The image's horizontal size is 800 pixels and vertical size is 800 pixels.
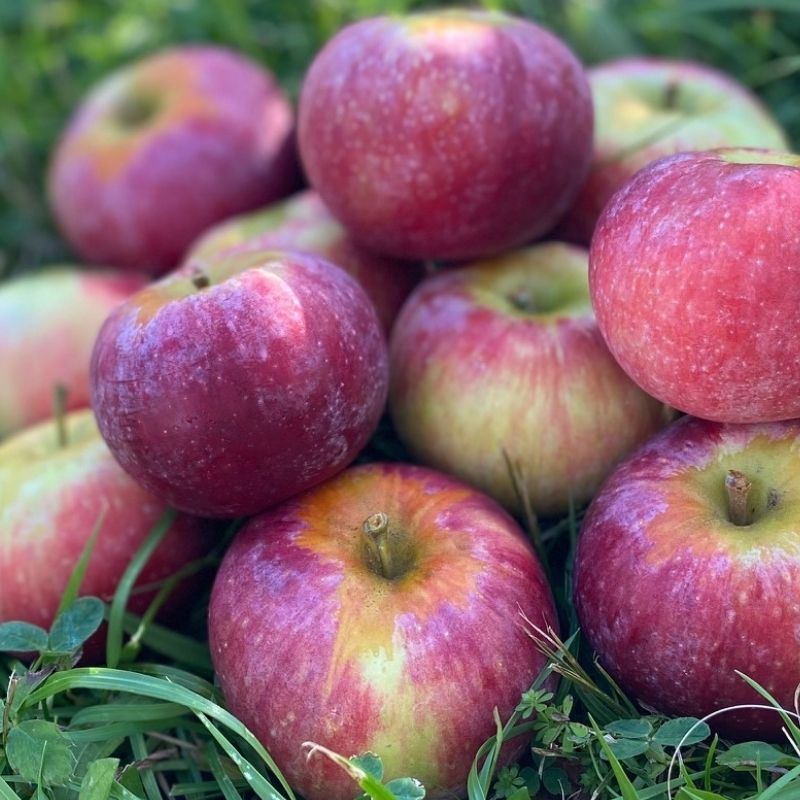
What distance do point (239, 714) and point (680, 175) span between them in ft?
2.85

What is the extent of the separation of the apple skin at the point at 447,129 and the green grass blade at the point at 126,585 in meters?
0.59

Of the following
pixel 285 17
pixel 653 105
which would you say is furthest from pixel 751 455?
pixel 285 17

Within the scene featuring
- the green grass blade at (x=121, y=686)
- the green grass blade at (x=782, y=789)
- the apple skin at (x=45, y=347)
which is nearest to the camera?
the green grass blade at (x=782, y=789)

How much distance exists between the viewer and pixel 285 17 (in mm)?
2734

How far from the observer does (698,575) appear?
3.60ft

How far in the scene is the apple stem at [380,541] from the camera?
1.17 meters

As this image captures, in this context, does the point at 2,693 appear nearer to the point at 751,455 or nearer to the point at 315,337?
the point at 315,337

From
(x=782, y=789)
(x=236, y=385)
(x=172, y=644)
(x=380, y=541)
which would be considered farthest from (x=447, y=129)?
(x=782, y=789)

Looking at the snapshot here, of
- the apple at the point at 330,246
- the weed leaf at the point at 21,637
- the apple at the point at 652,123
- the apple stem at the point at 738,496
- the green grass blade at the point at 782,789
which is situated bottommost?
the green grass blade at the point at 782,789

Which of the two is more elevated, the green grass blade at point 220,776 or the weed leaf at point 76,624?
the weed leaf at point 76,624

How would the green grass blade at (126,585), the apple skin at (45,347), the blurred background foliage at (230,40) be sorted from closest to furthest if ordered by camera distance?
the green grass blade at (126,585) < the apple skin at (45,347) < the blurred background foliage at (230,40)

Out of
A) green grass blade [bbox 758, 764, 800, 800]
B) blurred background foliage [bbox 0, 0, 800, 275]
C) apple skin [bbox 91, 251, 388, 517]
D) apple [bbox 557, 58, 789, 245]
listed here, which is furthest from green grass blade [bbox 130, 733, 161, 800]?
blurred background foliage [bbox 0, 0, 800, 275]

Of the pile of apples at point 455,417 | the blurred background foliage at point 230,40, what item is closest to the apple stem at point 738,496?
the pile of apples at point 455,417

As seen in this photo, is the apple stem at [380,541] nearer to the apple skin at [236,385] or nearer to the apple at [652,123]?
the apple skin at [236,385]
